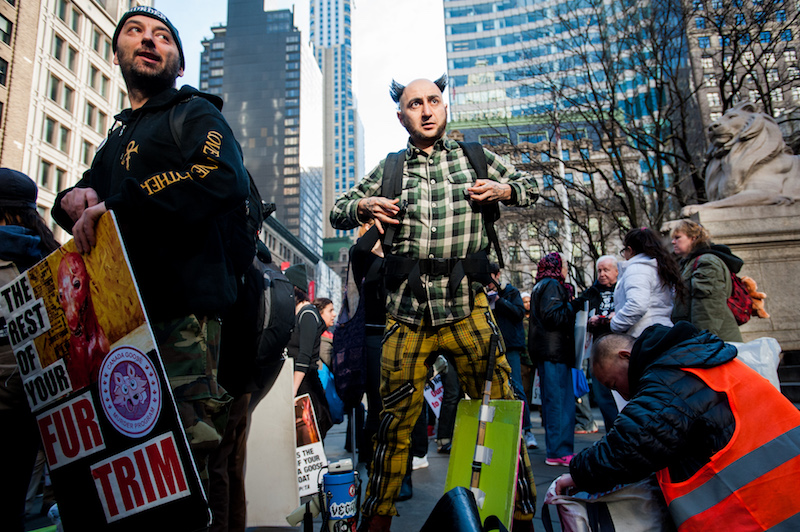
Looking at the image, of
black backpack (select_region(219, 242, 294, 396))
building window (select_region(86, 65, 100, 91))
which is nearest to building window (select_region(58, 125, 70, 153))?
building window (select_region(86, 65, 100, 91))

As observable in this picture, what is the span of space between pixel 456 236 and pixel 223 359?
4.75 ft

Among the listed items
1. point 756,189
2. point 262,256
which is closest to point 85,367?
point 262,256

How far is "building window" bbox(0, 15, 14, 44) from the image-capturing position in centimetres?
3148

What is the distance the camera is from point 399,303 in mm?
2742

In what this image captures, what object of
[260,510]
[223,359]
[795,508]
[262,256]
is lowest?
[260,510]

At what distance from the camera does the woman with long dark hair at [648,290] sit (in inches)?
167

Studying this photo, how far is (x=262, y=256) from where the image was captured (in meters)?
3.12

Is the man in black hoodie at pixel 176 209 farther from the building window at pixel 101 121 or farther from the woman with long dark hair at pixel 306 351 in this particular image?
the building window at pixel 101 121

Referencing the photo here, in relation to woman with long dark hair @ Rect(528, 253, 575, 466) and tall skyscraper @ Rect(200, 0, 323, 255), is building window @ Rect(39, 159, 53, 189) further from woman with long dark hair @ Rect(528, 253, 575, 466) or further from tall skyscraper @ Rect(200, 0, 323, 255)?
tall skyscraper @ Rect(200, 0, 323, 255)

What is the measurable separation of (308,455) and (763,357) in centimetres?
311

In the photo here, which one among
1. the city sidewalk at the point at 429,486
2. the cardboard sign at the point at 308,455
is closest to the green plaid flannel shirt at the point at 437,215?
the city sidewalk at the point at 429,486

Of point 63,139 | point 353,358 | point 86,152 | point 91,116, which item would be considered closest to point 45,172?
point 63,139

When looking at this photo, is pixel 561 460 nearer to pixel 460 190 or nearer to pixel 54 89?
pixel 460 190

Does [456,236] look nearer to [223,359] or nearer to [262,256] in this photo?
[262,256]
